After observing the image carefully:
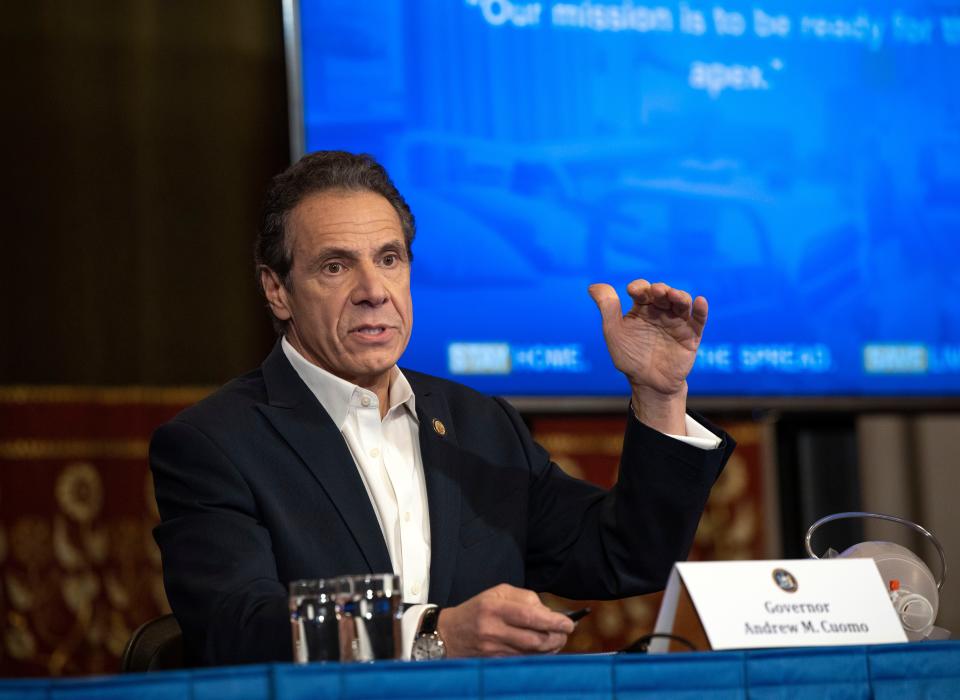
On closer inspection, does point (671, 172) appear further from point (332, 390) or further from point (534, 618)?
point (534, 618)

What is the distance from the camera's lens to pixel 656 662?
Answer: 1183mm

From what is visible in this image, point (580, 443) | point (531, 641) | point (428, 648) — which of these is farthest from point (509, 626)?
point (580, 443)

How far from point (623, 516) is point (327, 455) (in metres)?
0.46

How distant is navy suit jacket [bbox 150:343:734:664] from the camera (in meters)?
1.72

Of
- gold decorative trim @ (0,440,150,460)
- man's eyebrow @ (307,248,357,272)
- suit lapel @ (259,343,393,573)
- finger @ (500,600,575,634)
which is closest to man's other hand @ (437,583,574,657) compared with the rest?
finger @ (500,600,575,634)

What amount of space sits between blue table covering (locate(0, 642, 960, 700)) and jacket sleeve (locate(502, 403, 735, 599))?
63 centimetres

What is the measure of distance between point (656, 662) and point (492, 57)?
2.10 m

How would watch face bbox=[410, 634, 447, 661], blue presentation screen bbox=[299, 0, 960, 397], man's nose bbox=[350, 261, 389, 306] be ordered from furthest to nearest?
1. blue presentation screen bbox=[299, 0, 960, 397]
2. man's nose bbox=[350, 261, 389, 306]
3. watch face bbox=[410, 634, 447, 661]

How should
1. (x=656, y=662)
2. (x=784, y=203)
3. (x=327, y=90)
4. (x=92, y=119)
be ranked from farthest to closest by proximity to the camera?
(x=92, y=119) < (x=784, y=203) < (x=327, y=90) < (x=656, y=662)

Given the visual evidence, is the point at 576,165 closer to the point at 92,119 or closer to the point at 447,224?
the point at 447,224

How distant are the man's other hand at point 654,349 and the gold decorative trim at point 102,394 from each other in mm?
1710

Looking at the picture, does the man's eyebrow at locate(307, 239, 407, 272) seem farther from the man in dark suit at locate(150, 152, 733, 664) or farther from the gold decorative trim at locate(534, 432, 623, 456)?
the gold decorative trim at locate(534, 432, 623, 456)

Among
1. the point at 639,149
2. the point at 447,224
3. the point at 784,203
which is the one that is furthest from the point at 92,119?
the point at 784,203

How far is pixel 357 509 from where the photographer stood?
1.89 m
